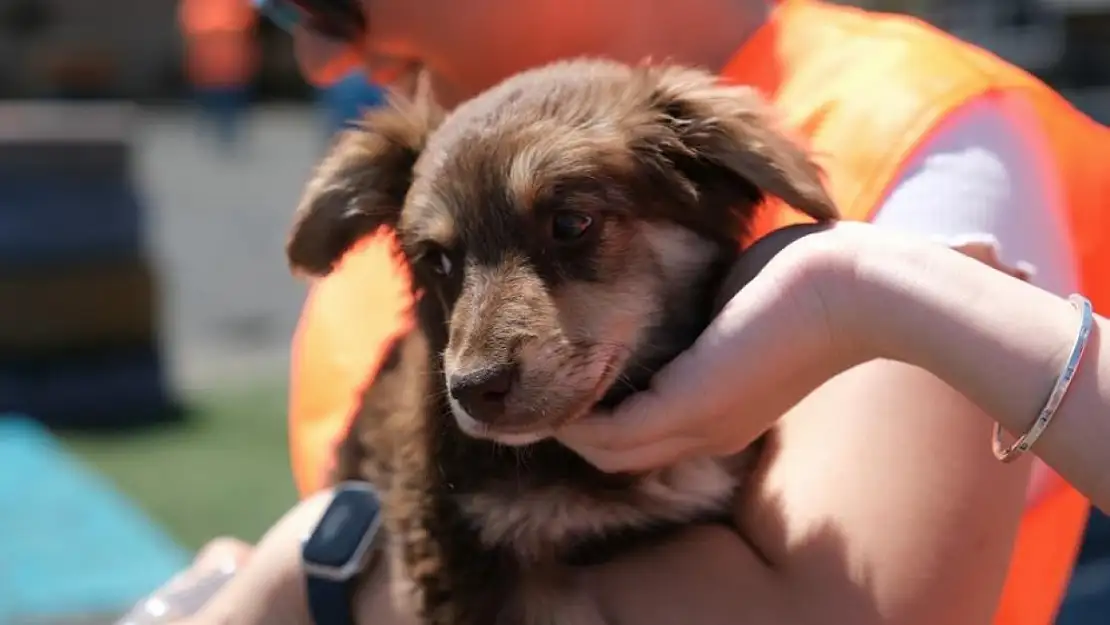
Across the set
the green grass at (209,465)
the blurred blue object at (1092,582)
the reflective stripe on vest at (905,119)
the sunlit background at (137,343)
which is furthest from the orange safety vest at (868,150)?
the green grass at (209,465)

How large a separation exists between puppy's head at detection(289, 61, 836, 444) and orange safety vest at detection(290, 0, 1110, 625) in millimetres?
119

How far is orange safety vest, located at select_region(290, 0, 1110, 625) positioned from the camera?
4.91 ft

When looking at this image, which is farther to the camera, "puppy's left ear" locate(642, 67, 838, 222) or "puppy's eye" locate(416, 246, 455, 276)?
"puppy's eye" locate(416, 246, 455, 276)

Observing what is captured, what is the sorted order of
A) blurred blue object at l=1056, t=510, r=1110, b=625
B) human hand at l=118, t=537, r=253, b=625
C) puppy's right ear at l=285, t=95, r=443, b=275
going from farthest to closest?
blurred blue object at l=1056, t=510, r=1110, b=625, human hand at l=118, t=537, r=253, b=625, puppy's right ear at l=285, t=95, r=443, b=275

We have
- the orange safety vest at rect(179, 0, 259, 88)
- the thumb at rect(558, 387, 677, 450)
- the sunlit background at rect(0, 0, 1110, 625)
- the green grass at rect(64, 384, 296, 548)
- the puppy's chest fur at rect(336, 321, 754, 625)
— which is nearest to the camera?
the thumb at rect(558, 387, 677, 450)

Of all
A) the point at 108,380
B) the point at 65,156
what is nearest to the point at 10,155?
the point at 65,156

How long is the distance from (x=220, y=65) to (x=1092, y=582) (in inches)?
605

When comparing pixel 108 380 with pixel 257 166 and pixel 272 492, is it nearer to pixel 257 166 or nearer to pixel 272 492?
pixel 272 492

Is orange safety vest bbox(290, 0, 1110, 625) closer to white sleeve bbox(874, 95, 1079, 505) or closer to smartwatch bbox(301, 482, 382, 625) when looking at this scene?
white sleeve bbox(874, 95, 1079, 505)

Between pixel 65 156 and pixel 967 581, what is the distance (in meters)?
6.01

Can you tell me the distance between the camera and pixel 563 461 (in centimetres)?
153

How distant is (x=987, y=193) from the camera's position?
144cm

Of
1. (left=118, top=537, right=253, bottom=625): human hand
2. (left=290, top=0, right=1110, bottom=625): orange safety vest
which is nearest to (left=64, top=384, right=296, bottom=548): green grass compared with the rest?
(left=118, top=537, right=253, bottom=625): human hand

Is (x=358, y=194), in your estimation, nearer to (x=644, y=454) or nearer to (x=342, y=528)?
(x=342, y=528)
